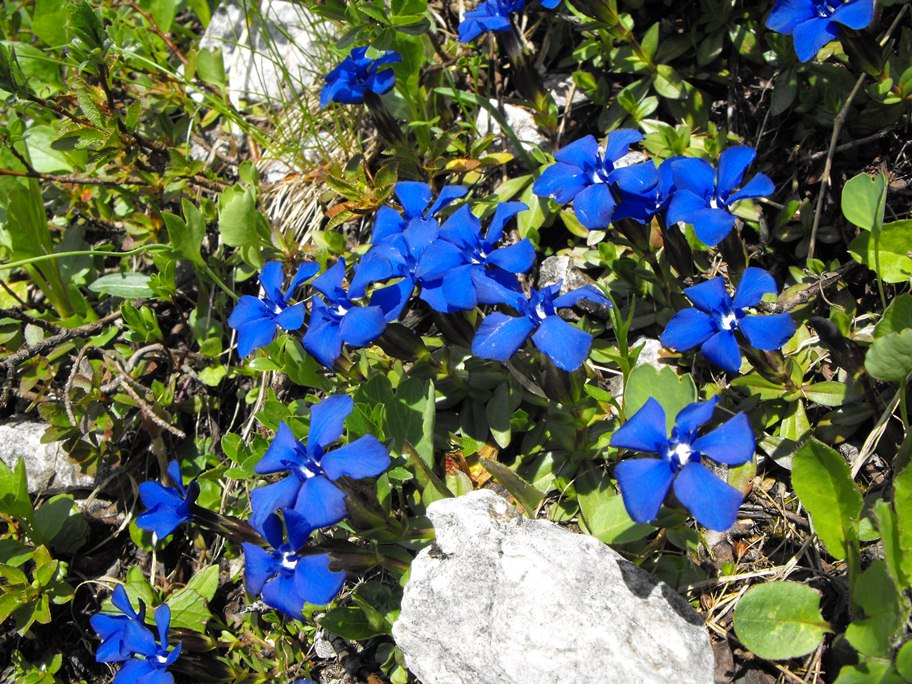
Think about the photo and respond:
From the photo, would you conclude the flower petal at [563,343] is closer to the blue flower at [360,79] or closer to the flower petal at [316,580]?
the flower petal at [316,580]

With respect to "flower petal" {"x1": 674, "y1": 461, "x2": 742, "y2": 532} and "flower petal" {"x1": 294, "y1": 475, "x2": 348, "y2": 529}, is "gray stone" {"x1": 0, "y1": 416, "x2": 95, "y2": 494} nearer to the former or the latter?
"flower petal" {"x1": 294, "y1": 475, "x2": 348, "y2": 529}

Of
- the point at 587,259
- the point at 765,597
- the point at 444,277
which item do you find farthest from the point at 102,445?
the point at 765,597

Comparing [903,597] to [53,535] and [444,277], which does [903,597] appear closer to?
[444,277]

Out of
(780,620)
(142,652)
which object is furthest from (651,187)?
(142,652)

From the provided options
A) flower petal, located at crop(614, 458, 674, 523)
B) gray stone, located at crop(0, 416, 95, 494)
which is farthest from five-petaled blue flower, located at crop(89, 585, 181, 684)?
flower petal, located at crop(614, 458, 674, 523)

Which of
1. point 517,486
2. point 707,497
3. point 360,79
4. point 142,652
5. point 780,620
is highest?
point 360,79

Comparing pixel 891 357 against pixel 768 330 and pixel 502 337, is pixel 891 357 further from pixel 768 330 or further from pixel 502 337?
pixel 502 337
